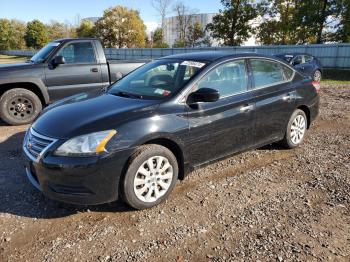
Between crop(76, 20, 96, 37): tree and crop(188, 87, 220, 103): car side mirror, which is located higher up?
crop(76, 20, 96, 37): tree

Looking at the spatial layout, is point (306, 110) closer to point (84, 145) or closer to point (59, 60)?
point (84, 145)

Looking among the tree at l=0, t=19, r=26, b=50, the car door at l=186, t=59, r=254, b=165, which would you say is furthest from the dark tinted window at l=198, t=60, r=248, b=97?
the tree at l=0, t=19, r=26, b=50

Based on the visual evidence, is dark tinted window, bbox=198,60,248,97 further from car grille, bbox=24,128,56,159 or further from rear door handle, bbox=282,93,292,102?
car grille, bbox=24,128,56,159

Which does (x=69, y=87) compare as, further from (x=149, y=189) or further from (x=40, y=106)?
(x=149, y=189)

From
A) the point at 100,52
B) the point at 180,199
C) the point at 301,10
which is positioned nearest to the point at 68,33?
the point at 301,10

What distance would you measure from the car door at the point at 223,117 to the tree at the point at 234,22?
30.3 m

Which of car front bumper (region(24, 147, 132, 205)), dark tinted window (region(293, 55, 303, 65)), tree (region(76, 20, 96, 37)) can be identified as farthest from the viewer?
tree (region(76, 20, 96, 37))

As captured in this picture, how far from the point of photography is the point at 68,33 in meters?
75.1

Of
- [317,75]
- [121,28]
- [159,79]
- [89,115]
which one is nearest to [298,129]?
[159,79]

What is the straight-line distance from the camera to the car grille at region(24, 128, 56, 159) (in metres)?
3.48

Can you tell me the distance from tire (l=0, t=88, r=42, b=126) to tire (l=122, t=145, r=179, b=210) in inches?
185

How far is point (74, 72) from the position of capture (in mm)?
7641

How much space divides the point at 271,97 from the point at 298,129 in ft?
3.35

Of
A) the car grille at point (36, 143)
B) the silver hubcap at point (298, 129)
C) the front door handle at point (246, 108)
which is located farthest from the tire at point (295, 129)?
the car grille at point (36, 143)
